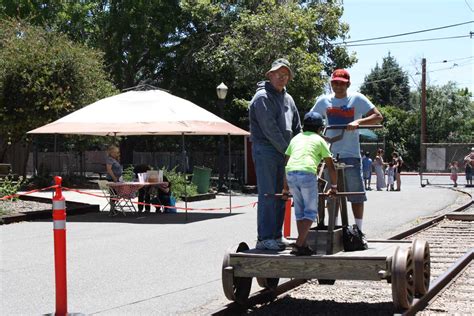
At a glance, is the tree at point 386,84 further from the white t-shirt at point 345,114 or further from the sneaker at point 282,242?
the sneaker at point 282,242

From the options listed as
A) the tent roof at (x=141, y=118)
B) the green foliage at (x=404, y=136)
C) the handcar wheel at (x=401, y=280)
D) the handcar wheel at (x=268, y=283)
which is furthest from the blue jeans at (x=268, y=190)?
the green foliage at (x=404, y=136)

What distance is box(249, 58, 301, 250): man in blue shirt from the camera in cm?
673

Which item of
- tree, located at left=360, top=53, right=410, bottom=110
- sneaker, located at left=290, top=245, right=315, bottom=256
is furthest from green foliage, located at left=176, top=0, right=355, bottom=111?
tree, located at left=360, top=53, right=410, bottom=110

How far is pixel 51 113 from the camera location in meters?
24.9

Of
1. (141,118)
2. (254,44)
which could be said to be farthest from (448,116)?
(141,118)

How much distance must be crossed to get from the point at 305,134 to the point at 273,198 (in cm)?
85

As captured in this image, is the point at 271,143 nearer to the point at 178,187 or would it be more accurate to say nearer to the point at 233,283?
the point at 233,283

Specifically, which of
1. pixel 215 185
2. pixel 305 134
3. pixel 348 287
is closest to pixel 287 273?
pixel 305 134

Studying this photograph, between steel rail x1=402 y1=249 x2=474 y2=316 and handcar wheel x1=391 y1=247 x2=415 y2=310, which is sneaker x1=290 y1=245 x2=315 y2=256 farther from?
steel rail x1=402 y1=249 x2=474 y2=316

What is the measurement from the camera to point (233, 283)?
6.31m

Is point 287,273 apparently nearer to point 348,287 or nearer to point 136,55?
point 348,287

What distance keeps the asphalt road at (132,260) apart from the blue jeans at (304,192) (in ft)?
4.56

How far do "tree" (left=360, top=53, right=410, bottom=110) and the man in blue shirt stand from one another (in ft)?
219

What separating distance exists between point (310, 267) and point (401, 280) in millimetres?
762
